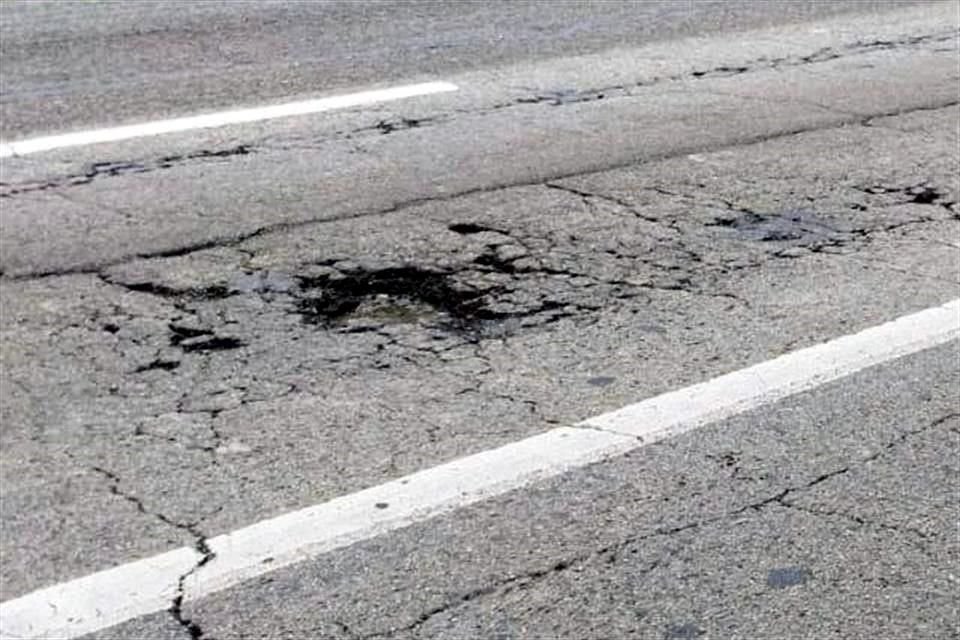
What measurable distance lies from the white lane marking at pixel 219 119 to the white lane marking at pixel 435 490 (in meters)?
4.02

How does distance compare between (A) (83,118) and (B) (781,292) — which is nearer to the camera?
(B) (781,292)

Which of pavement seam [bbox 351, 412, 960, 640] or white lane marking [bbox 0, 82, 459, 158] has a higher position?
white lane marking [bbox 0, 82, 459, 158]

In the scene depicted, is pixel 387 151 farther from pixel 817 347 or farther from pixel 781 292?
pixel 817 347

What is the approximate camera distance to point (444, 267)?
6512mm

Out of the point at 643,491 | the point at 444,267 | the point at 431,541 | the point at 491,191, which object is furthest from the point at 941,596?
the point at 491,191

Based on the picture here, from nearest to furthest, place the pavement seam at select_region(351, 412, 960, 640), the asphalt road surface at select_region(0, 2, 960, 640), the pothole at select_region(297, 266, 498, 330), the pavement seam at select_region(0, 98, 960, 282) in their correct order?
1. the pavement seam at select_region(351, 412, 960, 640)
2. the asphalt road surface at select_region(0, 2, 960, 640)
3. the pothole at select_region(297, 266, 498, 330)
4. the pavement seam at select_region(0, 98, 960, 282)

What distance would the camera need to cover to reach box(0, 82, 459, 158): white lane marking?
8.18m

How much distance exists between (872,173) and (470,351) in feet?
10.2

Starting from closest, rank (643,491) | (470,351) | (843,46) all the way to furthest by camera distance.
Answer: (643,491), (470,351), (843,46)

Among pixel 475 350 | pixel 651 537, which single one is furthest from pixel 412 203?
pixel 651 537

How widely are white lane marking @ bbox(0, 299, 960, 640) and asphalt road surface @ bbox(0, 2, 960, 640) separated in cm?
1

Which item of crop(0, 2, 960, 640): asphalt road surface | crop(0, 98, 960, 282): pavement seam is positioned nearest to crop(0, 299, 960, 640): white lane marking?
crop(0, 2, 960, 640): asphalt road surface

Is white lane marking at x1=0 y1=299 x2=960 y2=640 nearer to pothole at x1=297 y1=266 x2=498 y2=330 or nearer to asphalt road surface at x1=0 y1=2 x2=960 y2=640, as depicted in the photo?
asphalt road surface at x1=0 y1=2 x2=960 y2=640

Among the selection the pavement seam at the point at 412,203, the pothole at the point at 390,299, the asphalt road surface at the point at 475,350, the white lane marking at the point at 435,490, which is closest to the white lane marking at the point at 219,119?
the asphalt road surface at the point at 475,350
